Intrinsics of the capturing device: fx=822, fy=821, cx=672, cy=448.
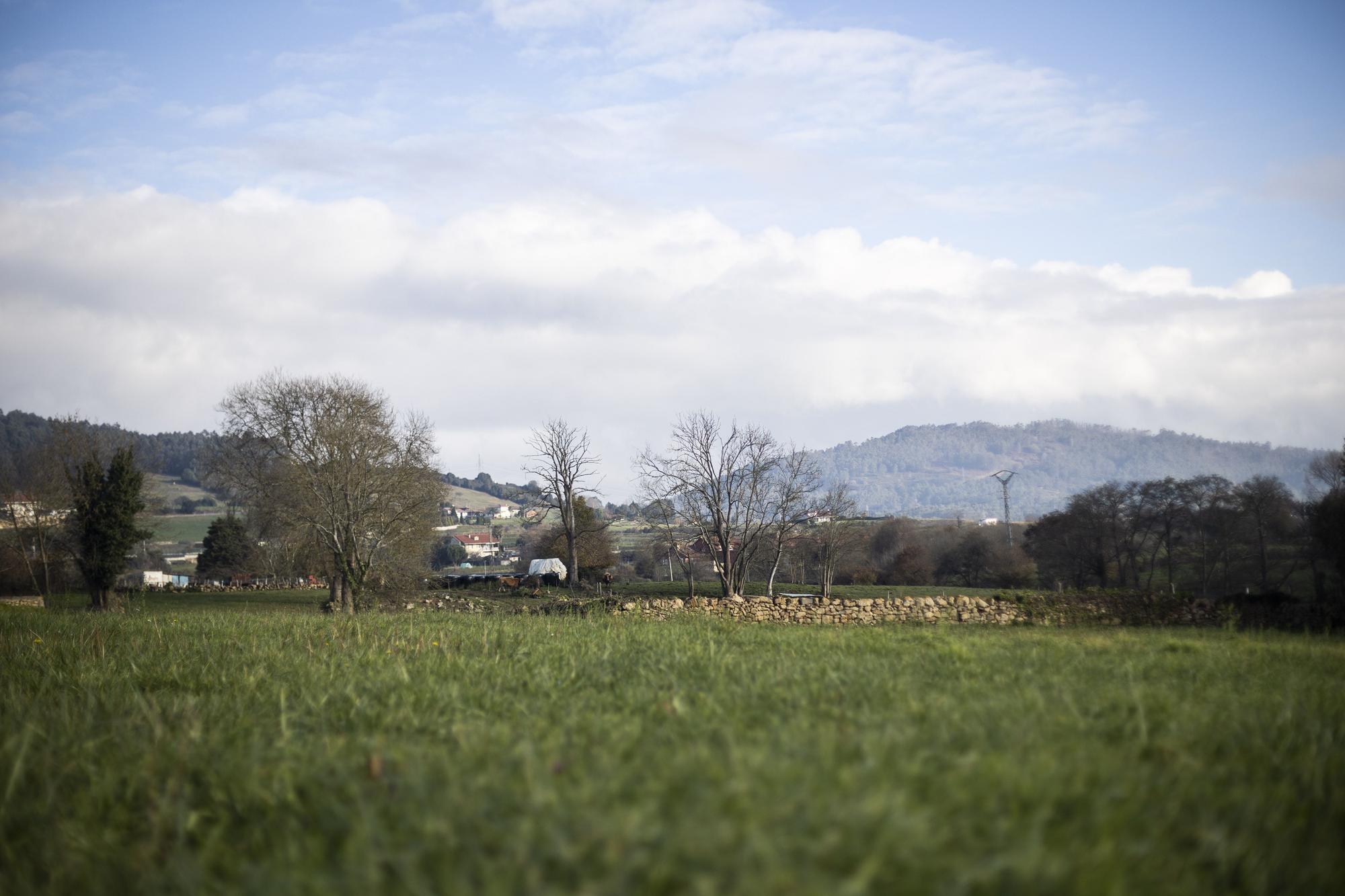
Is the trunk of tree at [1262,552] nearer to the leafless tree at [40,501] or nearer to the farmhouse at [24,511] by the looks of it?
the leafless tree at [40,501]

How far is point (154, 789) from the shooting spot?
3.77 metres

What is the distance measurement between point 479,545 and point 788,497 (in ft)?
372

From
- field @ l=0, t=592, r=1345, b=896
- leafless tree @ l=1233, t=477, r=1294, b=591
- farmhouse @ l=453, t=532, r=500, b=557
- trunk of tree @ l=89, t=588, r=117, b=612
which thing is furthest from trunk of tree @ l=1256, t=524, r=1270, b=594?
farmhouse @ l=453, t=532, r=500, b=557

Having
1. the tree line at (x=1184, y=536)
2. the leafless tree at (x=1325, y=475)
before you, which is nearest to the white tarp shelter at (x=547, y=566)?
the tree line at (x=1184, y=536)

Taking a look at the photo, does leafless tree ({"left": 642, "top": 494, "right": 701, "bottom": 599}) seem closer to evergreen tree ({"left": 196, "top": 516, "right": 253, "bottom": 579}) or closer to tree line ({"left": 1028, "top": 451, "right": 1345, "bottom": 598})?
tree line ({"left": 1028, "top": 451, "right": 1345, "bottom": 598})

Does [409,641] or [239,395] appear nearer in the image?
[409,641]

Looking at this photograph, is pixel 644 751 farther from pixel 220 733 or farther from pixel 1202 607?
pixel 1202 607

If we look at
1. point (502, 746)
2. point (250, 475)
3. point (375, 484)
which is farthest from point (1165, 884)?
point (250, 475)

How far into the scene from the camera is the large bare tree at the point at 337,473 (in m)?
32.7

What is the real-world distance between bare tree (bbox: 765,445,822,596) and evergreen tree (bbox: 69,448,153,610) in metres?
29.8

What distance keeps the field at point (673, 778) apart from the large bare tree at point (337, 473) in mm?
23358

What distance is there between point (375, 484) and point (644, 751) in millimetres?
31933

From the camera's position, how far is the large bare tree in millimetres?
32656

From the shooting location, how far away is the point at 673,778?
3.02m
